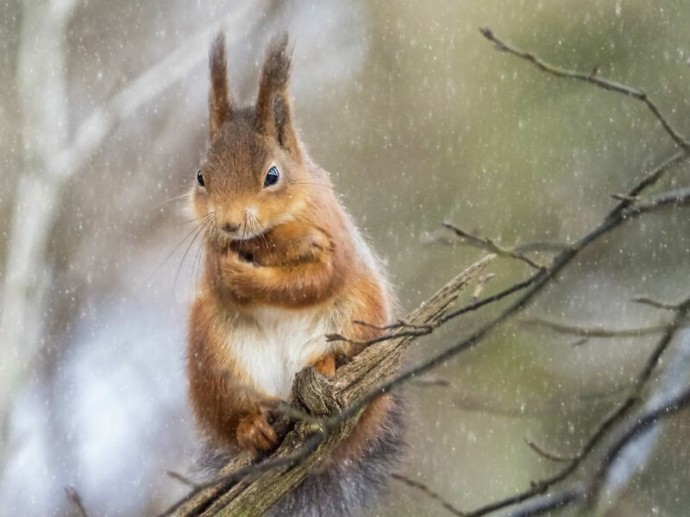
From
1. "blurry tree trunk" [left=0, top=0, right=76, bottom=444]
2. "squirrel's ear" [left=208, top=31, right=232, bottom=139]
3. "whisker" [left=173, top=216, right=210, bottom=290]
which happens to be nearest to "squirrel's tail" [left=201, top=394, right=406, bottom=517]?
"whisker" [left=173, top=216, right=210, bottom=290]

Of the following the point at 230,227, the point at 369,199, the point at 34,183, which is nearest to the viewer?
the point at 230,227

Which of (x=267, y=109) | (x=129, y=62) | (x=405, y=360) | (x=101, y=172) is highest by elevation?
(x=129, y=62)

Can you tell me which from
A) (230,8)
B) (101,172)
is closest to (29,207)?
(101,172)

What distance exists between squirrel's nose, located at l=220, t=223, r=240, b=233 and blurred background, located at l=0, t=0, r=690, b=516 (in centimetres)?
44

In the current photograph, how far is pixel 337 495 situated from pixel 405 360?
0.30 m

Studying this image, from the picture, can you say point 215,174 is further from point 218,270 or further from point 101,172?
point 101,172

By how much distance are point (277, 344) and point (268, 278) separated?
164mm

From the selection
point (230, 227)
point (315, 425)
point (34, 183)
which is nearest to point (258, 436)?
point (315, 425)

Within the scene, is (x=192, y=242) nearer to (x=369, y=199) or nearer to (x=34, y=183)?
(x=369, y=199)

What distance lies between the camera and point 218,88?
1821mm

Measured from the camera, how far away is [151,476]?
2.45 m

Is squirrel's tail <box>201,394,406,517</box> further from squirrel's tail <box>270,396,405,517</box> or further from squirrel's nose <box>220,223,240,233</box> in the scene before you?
squirrel's nose <box>220,223,240,233</box>

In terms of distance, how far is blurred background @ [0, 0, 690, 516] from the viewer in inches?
96.1

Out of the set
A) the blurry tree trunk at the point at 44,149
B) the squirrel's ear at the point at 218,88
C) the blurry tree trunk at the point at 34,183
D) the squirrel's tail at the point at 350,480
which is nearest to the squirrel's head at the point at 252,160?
the squirrel's ear at the point at 218,88
